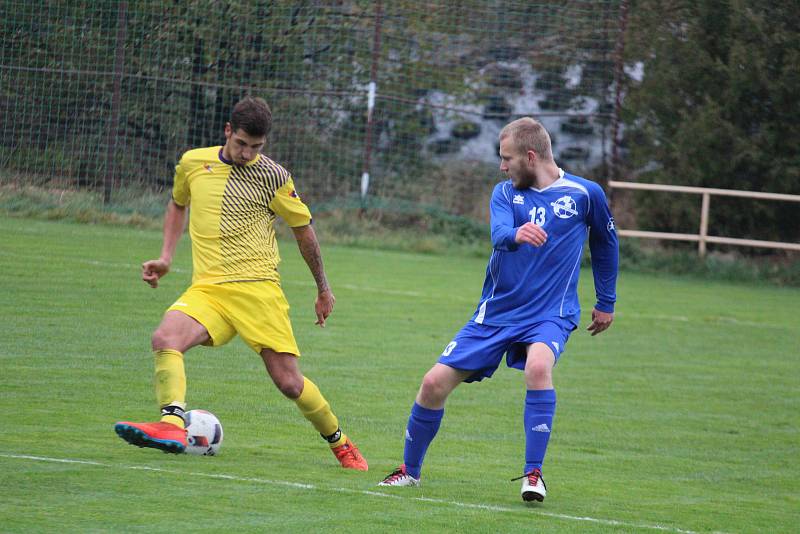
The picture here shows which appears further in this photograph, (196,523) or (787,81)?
(787,81)

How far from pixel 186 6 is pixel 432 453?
1636 cm

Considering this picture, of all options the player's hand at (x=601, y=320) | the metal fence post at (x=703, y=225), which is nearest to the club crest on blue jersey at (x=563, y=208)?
the player's hand at (x=601, y=320)

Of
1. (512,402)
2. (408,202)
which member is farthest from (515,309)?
(408,202)

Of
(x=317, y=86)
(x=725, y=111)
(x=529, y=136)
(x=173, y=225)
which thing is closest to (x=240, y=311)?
(x=173, y=225)

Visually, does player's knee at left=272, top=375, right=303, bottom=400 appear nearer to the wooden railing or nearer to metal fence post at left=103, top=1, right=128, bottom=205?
metal fence post at left=103, top=1, right=128, bottom=205

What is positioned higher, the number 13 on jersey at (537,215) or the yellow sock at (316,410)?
the number 13 on jersey at (537,215)

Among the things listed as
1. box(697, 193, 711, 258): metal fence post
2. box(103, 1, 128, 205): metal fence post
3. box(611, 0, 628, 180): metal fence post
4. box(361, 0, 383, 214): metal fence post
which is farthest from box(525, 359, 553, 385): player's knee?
box(611, 0, 628, 180): metal fence post

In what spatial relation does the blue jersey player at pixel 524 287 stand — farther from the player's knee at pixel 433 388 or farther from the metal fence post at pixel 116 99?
the metal fence post at pixel 116 99

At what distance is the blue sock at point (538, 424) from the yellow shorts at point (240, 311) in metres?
1.42

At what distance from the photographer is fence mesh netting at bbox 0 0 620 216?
21.3m

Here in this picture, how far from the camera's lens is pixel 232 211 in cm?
656

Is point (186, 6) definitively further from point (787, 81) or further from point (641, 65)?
point (787, 81)

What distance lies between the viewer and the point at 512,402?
992 cm

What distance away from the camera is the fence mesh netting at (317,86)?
21312mm
